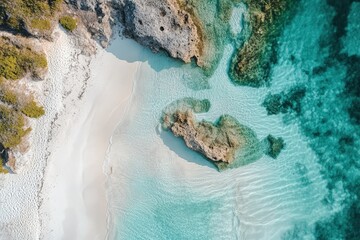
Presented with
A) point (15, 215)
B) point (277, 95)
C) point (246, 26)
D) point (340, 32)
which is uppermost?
point (340, 32)

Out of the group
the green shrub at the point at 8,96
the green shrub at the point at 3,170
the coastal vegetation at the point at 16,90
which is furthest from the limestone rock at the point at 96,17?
the green shrub at the point at 3,170

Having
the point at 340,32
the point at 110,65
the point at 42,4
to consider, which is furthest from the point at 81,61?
the point at 340,32

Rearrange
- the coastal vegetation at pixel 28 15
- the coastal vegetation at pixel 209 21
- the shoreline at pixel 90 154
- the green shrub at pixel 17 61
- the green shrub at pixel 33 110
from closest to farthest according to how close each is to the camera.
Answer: the coastal vegetation at pixel 28 15 → the green shrub at pixel 17 61 → the green shrub at pixel 33 110 → the coastal vegetation at pixel 209 21 → the shoreline at pixel 90 154

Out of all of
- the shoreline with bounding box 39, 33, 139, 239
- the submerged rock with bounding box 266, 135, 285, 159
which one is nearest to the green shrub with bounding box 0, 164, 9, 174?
the shoreline with bounding box 39, 33, 139, 239

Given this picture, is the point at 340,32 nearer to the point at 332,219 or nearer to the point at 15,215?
the point at 332,219

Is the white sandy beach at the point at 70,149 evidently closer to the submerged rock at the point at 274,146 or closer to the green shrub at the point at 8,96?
the green shrub at the point at 8,96
